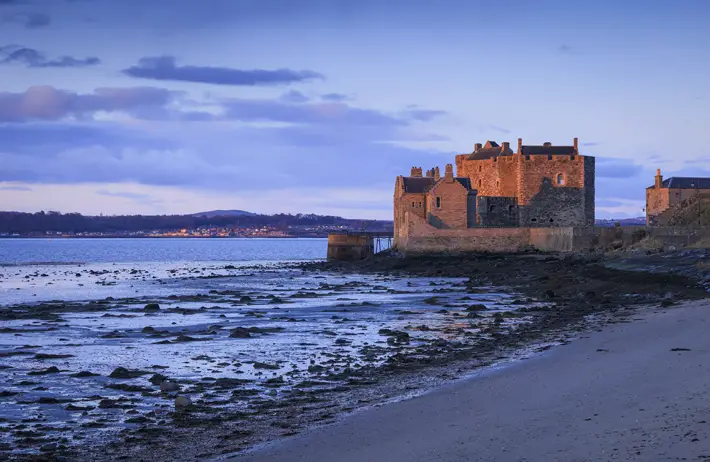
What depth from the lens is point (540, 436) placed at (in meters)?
7.75

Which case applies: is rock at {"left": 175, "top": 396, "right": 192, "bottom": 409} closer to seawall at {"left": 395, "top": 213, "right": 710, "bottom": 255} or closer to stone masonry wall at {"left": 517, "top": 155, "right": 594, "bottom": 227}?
seawall at {"left": 395, "top": 213, "right": 710, "bottom": 255}

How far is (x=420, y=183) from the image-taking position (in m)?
65.6

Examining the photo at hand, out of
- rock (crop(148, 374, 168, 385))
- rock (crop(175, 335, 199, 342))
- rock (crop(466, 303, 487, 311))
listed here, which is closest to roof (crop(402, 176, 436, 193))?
rock (crop(466, 303, 487, 311))

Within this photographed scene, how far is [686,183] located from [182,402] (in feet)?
279

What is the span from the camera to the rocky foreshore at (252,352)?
9.61 meters

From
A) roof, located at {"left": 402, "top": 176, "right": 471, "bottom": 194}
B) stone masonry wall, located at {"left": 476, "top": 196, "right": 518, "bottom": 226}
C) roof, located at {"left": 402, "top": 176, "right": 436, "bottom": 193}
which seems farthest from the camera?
stone masonry wall, located at {"left": 476, "top": 196, "right": 518, "bottom": 226}

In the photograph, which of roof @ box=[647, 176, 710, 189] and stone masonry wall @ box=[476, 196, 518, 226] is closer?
stone masonry wall @ box=[476, 196, 518, 226]

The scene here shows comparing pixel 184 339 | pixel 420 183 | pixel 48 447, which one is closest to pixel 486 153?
pixel 420 183

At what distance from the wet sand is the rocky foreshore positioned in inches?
32.1

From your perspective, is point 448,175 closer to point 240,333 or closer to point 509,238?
point 509,238

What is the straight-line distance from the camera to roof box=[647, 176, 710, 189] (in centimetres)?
8638

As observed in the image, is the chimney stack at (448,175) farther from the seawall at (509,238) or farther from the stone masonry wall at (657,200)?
the stone masonry wall at (657,200)

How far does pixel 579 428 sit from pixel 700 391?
1859mm

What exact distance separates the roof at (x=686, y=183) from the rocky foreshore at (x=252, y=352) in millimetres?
57359
